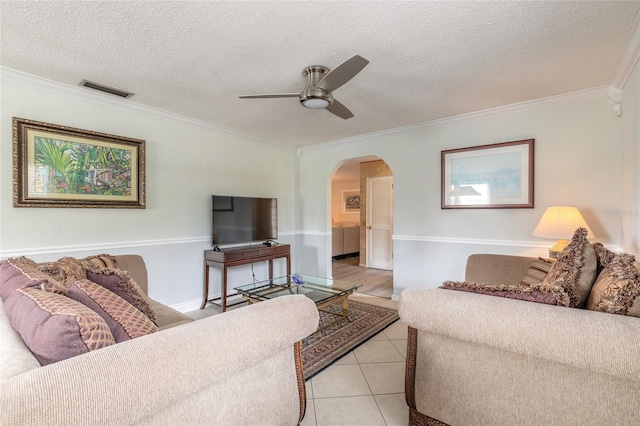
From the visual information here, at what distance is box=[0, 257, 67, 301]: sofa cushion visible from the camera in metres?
1.18

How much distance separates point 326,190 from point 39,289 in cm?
391

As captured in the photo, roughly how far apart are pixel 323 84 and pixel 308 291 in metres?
1.98

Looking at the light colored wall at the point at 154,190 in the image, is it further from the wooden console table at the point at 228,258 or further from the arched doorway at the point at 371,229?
the arched doorway at the point at 371,229

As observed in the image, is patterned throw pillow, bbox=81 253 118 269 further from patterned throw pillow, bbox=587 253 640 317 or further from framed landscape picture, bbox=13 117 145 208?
patterned throw pillow, bbox=587 253 640 317

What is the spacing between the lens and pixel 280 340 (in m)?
1.19

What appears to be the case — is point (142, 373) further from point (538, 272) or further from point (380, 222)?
point (380, 222)

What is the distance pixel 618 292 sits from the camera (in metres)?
1.14

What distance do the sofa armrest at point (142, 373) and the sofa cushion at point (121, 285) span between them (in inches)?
22.6

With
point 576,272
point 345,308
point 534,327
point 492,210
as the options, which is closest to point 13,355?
point 534,327

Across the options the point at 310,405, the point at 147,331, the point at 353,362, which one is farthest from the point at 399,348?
the point at 147,331

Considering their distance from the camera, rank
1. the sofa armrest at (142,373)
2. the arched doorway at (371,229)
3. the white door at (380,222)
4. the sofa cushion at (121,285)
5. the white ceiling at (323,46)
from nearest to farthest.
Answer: the sofa armrest at (142,373) < the sofa cushion at (121,285) < the white ceiling at (323,46) < the arched doorway at (371,229) < the white door at (380,222)

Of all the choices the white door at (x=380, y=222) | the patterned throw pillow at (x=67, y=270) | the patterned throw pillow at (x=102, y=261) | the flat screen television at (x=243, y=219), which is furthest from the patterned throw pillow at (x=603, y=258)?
the white door at (x=380, y=222)

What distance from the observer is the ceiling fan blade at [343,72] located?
70.2 inches

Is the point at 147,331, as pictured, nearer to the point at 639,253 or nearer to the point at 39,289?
the point at 39,289
